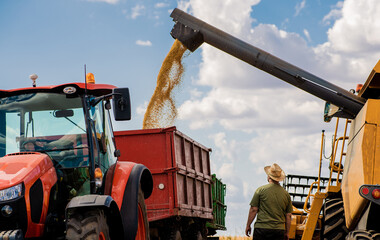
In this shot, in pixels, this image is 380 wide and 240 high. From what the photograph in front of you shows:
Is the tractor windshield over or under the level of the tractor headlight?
over

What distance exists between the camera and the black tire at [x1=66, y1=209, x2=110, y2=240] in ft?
18.8

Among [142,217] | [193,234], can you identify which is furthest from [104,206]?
[193,234]

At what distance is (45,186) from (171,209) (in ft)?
17.0

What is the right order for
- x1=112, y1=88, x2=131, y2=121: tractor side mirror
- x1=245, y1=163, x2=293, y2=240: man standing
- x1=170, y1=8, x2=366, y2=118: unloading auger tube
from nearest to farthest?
1. x1=112, y1=88, x2=131, y2=121: tractor side mirror
2. x1=245, y1=163, x2=293, y2=240: man standing
3. x1=170, y1=8, x2=366, y2=118: unloading auger tube

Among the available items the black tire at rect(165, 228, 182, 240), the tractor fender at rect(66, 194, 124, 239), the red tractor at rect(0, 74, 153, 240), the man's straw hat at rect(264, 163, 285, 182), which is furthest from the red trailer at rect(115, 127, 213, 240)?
the tractor fender at rect(66, 194, 124, 239)

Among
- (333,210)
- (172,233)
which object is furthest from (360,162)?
(172,233)

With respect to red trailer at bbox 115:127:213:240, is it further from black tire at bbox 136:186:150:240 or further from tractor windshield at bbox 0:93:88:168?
tractor windshield at bbox 0:93:88:168

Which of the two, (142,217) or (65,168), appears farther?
(142,217)

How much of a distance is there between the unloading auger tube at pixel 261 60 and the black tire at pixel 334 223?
55.7 inches

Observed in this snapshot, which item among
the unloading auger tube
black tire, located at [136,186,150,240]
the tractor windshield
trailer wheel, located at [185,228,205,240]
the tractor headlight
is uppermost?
the unloading auger tube

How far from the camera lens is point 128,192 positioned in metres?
7.16

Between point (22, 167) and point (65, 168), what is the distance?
0.54m

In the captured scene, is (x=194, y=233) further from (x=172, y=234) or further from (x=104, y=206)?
(x=104, y=206)

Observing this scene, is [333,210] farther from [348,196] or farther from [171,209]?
[171,209]
